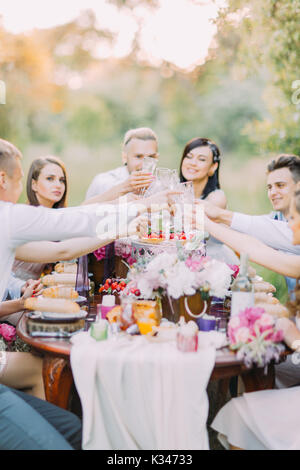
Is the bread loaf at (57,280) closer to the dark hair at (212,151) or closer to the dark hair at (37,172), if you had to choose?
the dark hair at (37,172)

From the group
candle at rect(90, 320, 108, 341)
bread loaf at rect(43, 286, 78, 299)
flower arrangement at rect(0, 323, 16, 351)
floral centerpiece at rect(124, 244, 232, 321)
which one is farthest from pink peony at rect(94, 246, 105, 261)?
candle at rect(90, 320, 108, 341)

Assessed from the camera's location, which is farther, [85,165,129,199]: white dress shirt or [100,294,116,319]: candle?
[85,165,129,199]: white dress shirt

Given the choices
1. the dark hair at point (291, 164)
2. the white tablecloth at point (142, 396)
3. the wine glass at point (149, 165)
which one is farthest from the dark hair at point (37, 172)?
the white tablecloth at point (142, 396)

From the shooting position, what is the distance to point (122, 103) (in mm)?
6492

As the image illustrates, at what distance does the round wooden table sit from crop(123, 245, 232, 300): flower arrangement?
295 millimetres

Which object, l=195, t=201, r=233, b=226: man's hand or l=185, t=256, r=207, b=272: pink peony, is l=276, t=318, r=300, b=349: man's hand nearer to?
l=185, t=256, r=207, b=272: pink peony

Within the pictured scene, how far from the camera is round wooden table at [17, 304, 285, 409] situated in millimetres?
1793

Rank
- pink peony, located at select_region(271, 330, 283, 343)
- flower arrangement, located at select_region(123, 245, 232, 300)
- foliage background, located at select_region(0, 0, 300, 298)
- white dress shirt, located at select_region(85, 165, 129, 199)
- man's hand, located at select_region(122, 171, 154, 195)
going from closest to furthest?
pink peony, located at select_region(271, 330, 283, 343)
flower arrangement, located at select_region(123, 245, 232, 300)
man's hand, located at select_region(122, 171, 154, 195)
white dress shirt, located at select_region(85, 165, 129, 199)
foliage background, located at select_region(0, 0, 300, 298)

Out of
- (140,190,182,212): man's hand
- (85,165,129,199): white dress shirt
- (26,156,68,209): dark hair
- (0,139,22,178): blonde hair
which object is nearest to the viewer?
(0,139,22,178): blonde hair

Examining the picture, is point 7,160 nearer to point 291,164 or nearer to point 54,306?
point 54,306

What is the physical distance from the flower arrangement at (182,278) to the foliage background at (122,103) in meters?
3.26

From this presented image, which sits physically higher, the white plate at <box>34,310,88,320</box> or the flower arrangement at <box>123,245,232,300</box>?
the flower arrangement at <box>123,245,232,300</box>

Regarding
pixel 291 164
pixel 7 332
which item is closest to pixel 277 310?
pixel 291 164
